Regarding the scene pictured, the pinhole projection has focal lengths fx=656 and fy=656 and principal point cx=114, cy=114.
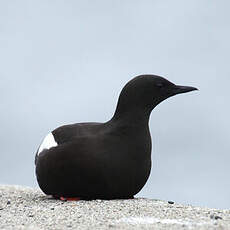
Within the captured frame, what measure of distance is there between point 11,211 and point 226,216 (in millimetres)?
2804

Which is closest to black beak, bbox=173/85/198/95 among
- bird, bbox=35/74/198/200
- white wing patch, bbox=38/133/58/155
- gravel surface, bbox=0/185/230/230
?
bird, bbox=35/74/198/200

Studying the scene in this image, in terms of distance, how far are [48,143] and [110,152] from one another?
3.46 ft

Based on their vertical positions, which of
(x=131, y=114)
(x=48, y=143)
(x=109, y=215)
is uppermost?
(x=131, y=114)

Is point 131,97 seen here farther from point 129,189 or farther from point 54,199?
point 54,199

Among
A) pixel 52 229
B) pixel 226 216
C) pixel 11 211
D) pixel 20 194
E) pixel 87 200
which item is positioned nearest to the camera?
pixel 52 229

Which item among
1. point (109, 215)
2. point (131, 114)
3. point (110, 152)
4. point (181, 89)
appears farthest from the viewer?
point (181, 89)

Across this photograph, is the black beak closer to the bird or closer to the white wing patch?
the bird

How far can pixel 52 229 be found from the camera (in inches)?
276

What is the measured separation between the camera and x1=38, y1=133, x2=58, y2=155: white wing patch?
9.61m

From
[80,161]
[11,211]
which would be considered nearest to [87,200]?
[80,161]

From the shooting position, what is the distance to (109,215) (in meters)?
7.64

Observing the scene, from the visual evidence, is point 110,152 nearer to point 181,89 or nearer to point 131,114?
point 131,114

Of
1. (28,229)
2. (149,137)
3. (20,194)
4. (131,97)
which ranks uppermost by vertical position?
(131,97)

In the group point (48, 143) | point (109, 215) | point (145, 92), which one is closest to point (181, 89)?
point (145, 92)
